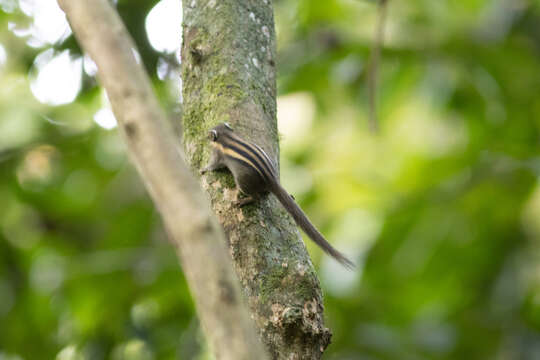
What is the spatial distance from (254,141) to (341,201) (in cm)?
410

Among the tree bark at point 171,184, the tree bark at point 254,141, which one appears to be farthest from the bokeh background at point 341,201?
the tree bark at point 171,184

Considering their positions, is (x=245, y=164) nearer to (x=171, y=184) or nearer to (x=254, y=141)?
(x=254, y=141)

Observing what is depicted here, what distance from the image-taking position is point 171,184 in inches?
42.6

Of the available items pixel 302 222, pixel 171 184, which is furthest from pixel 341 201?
pixel 171 184

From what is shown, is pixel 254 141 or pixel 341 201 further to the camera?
pixel 341 201

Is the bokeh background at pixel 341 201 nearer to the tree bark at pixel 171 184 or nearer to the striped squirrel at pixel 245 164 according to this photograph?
the striped squirrel at pixel 245 164

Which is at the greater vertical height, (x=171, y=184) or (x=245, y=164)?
(x=245, y=164)

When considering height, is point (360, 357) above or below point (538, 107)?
below

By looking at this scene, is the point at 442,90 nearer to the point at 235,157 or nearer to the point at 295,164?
the point at 295,164

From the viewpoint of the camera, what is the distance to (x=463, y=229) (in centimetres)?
634

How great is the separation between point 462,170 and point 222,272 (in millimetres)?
5555

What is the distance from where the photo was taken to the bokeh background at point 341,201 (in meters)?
5.73

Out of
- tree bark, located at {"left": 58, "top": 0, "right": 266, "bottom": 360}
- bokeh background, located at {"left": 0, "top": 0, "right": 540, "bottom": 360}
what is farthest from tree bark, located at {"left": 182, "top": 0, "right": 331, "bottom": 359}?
bokeh background, located at {"left": 0, "top": 0, "right": 540, "bottom": 360}

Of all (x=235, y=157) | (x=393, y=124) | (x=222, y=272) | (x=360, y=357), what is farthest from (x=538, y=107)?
(x=222, y=272)
